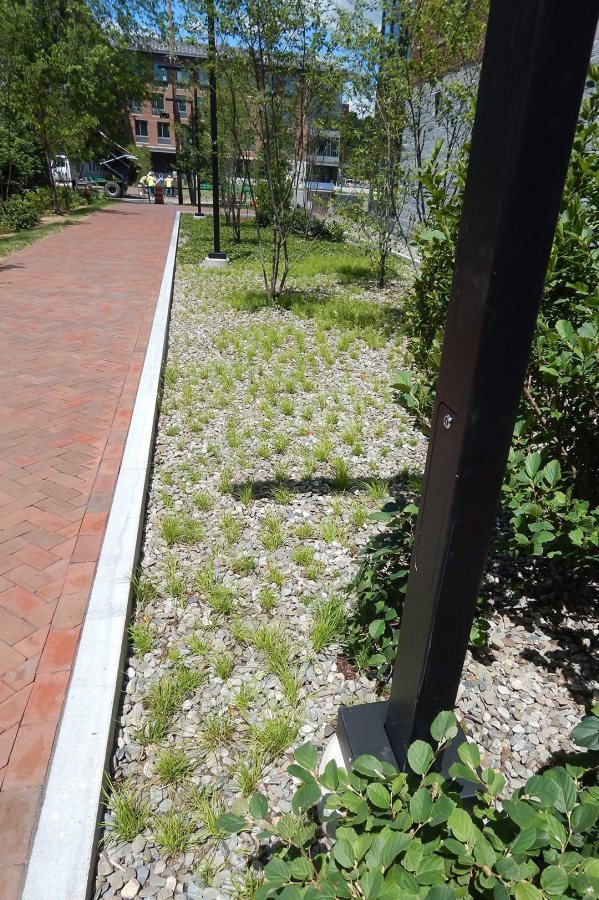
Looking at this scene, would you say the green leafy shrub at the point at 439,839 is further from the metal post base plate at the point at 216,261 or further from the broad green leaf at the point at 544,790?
the metal post base plate at the point at 216,261

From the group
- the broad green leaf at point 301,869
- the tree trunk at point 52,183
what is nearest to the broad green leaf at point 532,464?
the broad green leaf at point 301,869

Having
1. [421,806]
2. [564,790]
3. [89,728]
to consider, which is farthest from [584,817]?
[89,728]

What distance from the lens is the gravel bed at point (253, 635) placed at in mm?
1821

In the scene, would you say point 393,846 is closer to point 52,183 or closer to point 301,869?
point 301,869

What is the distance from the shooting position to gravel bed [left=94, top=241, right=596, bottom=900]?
5.98 ft

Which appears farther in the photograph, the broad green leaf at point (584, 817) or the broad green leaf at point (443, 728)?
the broad green leaf at point (443, 728)

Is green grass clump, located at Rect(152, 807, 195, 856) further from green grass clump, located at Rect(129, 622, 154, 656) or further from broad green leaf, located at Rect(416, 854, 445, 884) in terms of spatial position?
broad green leaf, located at Rect(416, 854, 445, 884)

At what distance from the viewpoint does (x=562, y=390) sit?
7.63 feet

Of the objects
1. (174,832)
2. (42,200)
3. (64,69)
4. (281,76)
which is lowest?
(174,832)

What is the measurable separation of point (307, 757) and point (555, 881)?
1.67ft

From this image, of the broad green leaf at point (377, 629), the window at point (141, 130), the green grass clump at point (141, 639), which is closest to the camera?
the broad green leaf at point (377, 629)

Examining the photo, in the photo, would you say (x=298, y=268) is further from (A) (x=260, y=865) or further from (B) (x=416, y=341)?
(A) (x=260, y=865)

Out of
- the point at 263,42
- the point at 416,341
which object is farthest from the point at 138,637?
the point at 263,42

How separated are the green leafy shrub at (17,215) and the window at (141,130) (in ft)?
158
